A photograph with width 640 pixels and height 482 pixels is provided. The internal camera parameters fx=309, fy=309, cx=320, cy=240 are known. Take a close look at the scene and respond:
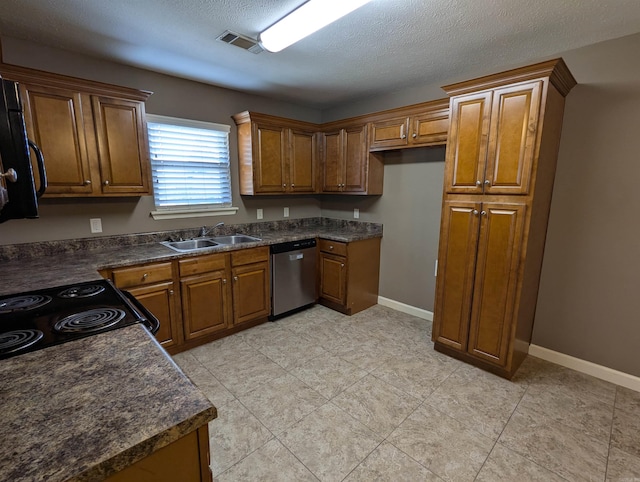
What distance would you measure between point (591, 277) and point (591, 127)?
1.12 m

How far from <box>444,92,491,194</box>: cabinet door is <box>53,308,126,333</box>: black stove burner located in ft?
7.68

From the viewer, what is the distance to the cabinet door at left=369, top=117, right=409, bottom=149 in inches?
121

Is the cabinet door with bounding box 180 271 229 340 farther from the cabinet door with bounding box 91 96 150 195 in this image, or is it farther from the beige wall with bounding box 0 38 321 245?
the cabinet door with bounding box 91 96 150 195

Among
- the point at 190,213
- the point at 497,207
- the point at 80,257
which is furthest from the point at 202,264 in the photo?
the point at 497,207

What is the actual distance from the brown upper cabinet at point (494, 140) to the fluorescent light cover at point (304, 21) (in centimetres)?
113

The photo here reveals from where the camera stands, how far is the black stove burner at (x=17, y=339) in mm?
1001

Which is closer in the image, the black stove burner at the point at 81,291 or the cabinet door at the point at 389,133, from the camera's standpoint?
the black stove burner at the point at 81,291

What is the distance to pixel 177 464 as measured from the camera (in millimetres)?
732

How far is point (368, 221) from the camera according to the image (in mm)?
3850

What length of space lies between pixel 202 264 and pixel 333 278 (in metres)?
1.46

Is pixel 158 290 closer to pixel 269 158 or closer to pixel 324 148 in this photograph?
pixel 269 158

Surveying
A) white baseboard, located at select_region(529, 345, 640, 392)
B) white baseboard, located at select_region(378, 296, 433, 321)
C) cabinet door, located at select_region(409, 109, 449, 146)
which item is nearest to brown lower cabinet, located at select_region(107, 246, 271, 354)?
white baseboard, located at select_region(378, 296, 433, 321)

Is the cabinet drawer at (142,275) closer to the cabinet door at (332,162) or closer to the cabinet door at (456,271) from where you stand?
the cabinet door at (332,162)

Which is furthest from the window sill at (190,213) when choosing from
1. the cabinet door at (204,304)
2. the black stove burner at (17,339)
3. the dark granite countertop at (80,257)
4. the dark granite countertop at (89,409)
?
the dark granite countertop at (89,409)
